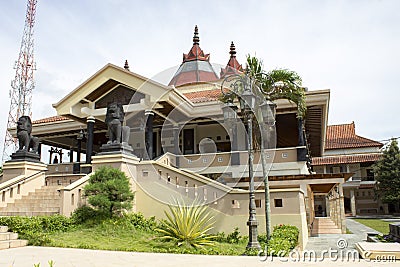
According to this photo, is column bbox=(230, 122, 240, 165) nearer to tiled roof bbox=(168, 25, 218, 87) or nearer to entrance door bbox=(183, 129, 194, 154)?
entrance door bbox=(183, 129, 194, 154)

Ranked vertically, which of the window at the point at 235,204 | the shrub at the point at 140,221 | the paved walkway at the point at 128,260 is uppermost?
the window at the point at 235,204

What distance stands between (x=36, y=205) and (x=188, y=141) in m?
9.61

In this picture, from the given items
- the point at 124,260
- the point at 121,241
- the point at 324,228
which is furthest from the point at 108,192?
the point at 324,228

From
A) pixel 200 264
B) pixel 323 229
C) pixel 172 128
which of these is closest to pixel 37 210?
pixel 200 264

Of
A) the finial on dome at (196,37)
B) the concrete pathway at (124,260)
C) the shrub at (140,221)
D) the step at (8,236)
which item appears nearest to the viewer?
the concrete pathway at (124,260)

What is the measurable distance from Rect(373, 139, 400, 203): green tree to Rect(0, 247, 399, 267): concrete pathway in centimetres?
3163

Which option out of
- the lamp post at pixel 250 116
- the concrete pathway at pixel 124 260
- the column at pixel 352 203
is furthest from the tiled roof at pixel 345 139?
the concrete pathway at pixel 124 260

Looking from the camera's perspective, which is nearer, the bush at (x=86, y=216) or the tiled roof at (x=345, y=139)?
the bush at (x=86, y=216)

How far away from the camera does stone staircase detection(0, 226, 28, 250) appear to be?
8023 millimetres

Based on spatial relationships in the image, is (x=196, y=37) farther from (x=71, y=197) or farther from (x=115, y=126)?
(x=71, y=197)

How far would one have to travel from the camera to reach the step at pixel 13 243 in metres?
7.98

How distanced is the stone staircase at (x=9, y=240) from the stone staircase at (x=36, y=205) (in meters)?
1.75

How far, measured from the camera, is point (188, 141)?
19.5 m

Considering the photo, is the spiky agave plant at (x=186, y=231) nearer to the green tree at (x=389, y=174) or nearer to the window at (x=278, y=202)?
the window at (x=278, y=202)
